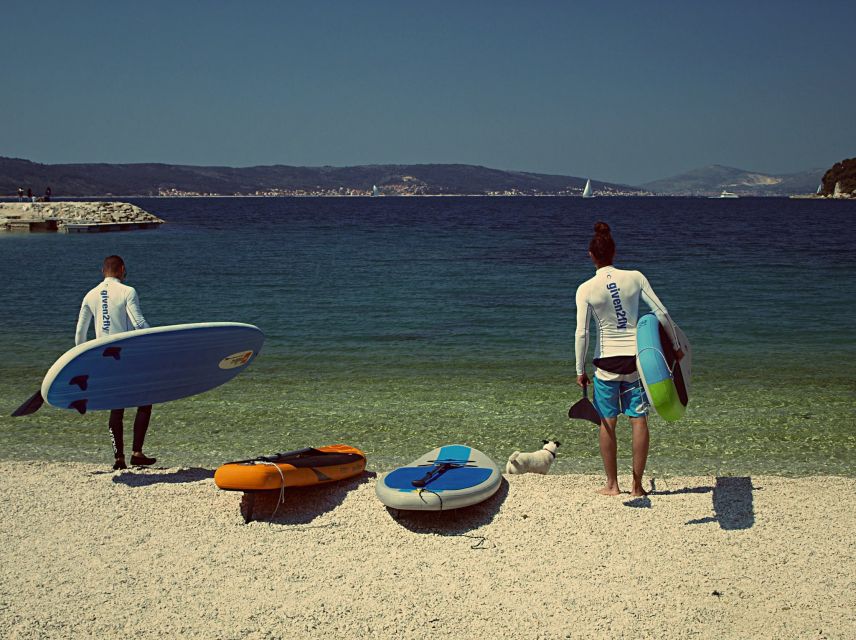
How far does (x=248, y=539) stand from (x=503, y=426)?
183 inches

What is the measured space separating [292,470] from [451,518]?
141cm

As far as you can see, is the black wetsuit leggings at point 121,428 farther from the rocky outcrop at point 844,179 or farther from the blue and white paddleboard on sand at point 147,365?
the rocky outcrop at point 844,179

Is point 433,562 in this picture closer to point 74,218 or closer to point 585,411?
point 585,411

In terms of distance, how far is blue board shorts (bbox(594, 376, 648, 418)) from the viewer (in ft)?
20.7

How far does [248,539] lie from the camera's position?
6.36m

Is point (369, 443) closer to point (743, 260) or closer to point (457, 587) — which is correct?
point (457, 587)

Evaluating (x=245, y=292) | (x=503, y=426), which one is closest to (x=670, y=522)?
(x=503, y=426)

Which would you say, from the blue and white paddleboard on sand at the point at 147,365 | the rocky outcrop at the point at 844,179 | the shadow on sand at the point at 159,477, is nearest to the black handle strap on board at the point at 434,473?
the shadow on sand at the point at 159,477

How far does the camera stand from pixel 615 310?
6191 millimetres

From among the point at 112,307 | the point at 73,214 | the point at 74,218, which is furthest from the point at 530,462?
the point at 73,214

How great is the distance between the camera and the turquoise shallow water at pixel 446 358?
9.61 m

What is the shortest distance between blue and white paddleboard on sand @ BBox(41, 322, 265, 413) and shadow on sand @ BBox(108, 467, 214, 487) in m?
0.71

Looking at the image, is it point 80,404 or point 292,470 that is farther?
point 80,404

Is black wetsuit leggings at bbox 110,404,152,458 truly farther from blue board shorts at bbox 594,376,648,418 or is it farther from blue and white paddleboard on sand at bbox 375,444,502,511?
blue board shorts at bbox 594,376,648,418
